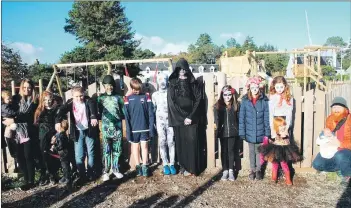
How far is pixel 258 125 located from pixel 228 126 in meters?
0.50

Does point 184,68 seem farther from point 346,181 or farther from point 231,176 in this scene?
point 346,181

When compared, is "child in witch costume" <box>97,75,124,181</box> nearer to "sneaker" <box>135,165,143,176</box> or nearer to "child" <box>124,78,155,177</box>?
"child" <box>124,78,155,177</box>

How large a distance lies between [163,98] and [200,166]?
1.44 metres

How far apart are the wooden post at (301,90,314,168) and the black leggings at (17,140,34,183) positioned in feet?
15.9

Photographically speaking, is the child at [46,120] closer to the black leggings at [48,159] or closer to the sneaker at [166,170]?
the black leggings at [48,159]

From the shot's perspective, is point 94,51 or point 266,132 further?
point 94,51

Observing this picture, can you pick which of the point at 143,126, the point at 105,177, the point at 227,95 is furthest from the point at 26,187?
the point at 227,95

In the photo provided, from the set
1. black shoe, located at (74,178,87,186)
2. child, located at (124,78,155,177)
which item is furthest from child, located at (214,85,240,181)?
black shoe, located at (74,178,87,186)

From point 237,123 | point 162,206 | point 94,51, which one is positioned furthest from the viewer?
point 94,51

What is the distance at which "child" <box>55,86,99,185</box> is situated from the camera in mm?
5211

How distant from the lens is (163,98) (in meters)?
5.57

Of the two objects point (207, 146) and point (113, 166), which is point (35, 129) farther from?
point (207, 146)

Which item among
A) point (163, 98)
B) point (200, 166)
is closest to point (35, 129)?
point (163, 98)

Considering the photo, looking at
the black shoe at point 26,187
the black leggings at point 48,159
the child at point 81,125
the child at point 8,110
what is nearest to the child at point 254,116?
the child at point 81,125
